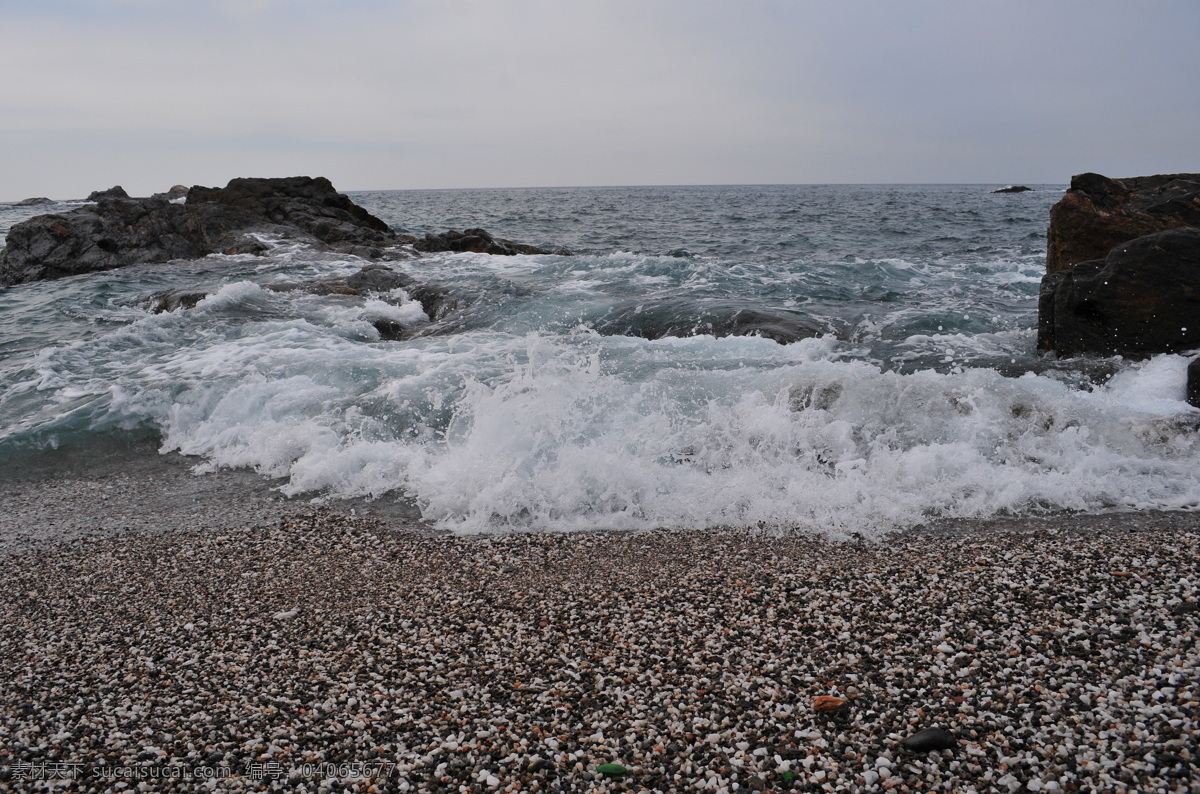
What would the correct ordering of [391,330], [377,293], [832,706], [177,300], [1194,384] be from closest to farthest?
1. [832,706]
2. [1194,384]
3. [391,330]
4. [177,300]
5. [377,293]

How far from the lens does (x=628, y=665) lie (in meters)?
2.59

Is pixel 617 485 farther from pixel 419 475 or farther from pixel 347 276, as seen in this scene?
pixel 347 276

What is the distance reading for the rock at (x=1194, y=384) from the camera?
4895 mm

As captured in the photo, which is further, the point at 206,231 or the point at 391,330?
the point at 206,231

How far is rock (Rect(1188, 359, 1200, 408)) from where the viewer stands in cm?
489

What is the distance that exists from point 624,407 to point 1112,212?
6321 mm

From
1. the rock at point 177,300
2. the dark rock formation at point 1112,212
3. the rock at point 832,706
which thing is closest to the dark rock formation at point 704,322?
the dark rock formation at point 1112,212

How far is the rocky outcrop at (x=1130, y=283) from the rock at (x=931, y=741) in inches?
222

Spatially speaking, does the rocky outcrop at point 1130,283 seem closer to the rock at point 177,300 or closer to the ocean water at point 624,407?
the ocean water at point 624,407

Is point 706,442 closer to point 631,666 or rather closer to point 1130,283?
point 631,666

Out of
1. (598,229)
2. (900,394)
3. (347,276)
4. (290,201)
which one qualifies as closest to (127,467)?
(900,394)

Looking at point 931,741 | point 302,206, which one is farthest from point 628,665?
point 302,206

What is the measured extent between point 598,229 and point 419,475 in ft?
72.0

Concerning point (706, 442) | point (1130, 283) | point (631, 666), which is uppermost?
point (1130, 283)
